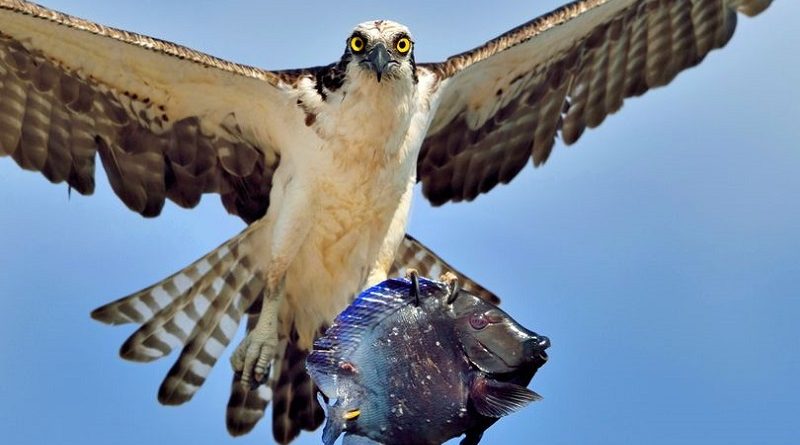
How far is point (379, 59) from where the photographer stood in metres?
10.6

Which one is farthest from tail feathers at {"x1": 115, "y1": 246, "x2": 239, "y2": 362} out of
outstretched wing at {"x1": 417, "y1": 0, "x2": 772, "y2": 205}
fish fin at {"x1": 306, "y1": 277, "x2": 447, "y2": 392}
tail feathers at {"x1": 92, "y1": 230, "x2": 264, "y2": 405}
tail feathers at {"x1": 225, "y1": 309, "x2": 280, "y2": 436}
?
fish fin at {"x1": 306, "y1": 277, "x2": 447, "y2": 392}

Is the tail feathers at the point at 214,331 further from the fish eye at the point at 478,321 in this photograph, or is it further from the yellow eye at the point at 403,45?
the fish eye at the point at 478,321

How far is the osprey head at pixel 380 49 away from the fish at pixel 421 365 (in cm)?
329

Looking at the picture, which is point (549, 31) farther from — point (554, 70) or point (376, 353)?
point (376, 353)

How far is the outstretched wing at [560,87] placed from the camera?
1205cm

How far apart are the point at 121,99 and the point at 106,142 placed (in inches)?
14.4

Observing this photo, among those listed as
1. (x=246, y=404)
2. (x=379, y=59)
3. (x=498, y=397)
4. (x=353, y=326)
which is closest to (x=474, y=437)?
(x=498, y=397)

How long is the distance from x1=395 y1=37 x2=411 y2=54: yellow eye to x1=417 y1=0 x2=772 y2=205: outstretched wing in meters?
1.07

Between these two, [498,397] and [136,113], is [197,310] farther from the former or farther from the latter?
[498,397]

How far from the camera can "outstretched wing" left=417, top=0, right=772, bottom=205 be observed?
1205 centimetres

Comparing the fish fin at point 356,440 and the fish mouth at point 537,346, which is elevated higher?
the fish mouth at point 537,346

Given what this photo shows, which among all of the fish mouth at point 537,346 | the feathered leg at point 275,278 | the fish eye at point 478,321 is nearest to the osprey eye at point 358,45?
the feathered leg at point 275,278

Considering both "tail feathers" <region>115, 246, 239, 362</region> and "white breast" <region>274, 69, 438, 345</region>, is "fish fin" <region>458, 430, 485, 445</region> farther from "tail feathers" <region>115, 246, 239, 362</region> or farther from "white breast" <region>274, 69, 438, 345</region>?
"tail feathers" <region>115, 246, 239, 362</region>

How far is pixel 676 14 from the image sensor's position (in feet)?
40.1
